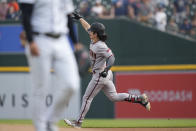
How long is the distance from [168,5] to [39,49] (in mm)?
9938

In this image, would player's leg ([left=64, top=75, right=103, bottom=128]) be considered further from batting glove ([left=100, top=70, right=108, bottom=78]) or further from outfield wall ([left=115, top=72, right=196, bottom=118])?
outfield wall ([left=115, top=72, right=196, bottom=118])

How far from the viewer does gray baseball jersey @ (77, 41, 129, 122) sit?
29.8 ft

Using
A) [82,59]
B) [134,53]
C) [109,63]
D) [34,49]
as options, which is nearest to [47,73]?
[34,49]

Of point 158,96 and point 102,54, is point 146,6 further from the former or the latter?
point 102,54

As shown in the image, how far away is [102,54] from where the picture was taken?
30.2 ft

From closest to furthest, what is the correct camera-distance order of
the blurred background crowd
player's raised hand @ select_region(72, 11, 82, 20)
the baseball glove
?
the baseball glove
player's raised hand @ select_region(72, 11, 82, 20)
the blurred background crowd

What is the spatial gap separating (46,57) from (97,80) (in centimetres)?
384

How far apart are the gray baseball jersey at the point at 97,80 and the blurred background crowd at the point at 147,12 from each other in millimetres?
5251

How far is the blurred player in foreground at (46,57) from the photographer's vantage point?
5328mm

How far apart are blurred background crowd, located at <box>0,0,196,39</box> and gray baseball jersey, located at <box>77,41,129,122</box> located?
525 cm

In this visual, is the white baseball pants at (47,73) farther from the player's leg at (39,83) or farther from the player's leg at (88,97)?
the player's leg at (88,97)

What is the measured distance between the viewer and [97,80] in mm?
9125

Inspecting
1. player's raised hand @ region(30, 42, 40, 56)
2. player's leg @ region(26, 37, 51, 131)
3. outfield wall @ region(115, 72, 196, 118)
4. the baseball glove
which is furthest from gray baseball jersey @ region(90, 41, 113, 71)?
outfield wall @ region(115, 72, 196, 118)

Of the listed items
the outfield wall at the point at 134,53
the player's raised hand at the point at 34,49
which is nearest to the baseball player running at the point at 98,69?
the player's raised hand at the point at 34,49
